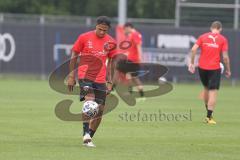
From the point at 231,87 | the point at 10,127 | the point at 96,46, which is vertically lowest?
the point at 231,87

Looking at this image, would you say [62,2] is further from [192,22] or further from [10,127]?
[10,127]

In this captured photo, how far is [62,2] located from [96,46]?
42.4 metres

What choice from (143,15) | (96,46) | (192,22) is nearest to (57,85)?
(192,22)

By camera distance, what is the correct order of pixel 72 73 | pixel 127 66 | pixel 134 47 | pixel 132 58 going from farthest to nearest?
pixel 127 66 → pixel 132 58 → pixel 134 47 → pixel 72 73

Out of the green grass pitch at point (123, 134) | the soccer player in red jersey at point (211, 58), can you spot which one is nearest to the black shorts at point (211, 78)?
the soccer player in red jersey at point (211, 58)

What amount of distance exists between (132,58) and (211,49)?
8408mm

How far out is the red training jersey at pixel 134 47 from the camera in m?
26.7

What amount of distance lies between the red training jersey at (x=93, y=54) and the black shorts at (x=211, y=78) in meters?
5.22

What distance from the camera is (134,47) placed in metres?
27.2

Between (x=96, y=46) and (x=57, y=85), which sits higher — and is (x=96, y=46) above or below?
above

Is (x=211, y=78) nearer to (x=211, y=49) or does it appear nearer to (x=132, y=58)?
(x=211, y=49)

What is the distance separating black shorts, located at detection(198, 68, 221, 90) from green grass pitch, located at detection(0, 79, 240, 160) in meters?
0.84

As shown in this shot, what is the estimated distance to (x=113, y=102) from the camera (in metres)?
24.1

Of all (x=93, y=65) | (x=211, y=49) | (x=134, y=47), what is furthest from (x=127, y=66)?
(x=93, y=65)
